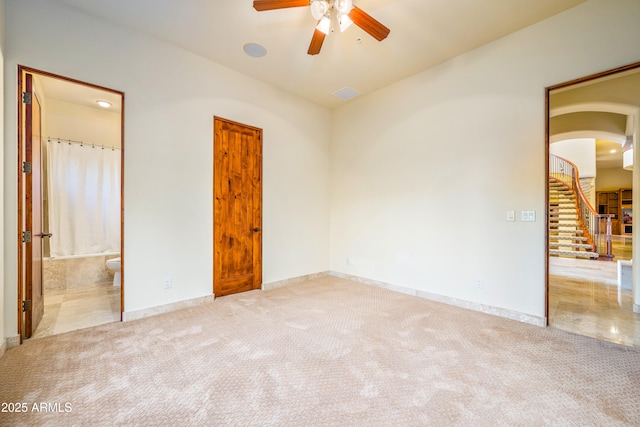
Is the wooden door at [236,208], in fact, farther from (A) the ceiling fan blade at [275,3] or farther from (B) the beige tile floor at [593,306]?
(B) the beige tile floor at [593,306]

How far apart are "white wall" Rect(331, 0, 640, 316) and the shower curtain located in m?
4.27

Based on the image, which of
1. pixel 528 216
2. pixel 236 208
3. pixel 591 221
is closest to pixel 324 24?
pixel 236 208

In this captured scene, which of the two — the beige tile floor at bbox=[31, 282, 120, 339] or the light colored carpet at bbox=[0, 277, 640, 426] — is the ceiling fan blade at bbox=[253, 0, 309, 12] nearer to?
the light colored carpet at bbox=[0, 277, 640, 426]

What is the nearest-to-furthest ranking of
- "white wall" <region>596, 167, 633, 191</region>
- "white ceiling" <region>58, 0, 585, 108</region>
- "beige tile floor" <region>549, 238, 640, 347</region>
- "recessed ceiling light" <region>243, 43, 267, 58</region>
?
"white ceiling" <region>58, 0, 585, 108</region> → "beige tile floor" <region>549, 238, 640, 347</region> → "recessed ceiling light" <region>243, 43, 267, 58</region> → "white wall" <region>596, 167, 633, 191</region>

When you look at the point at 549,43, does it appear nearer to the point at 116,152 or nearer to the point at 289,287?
the point at 289,287

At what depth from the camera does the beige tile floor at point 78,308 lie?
276 centimetres

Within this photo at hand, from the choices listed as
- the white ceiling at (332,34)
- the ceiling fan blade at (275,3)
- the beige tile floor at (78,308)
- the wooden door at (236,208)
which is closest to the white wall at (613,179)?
the white ceiling at (332,34)

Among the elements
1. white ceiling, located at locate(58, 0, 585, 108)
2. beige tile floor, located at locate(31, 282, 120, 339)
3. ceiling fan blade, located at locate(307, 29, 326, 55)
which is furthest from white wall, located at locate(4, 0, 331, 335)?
ceiling fan blade, located at locate(307, 29, 326, 55)

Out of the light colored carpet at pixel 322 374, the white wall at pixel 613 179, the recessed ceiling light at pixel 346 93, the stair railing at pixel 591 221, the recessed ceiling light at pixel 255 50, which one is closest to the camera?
the light colored carpet at pixel 322 374

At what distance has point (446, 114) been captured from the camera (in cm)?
355

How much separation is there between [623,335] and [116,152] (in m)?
7.27

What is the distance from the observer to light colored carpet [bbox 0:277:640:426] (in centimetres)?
157

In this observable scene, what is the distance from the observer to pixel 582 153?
417 inches

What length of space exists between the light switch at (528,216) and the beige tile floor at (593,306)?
1.13 meters
